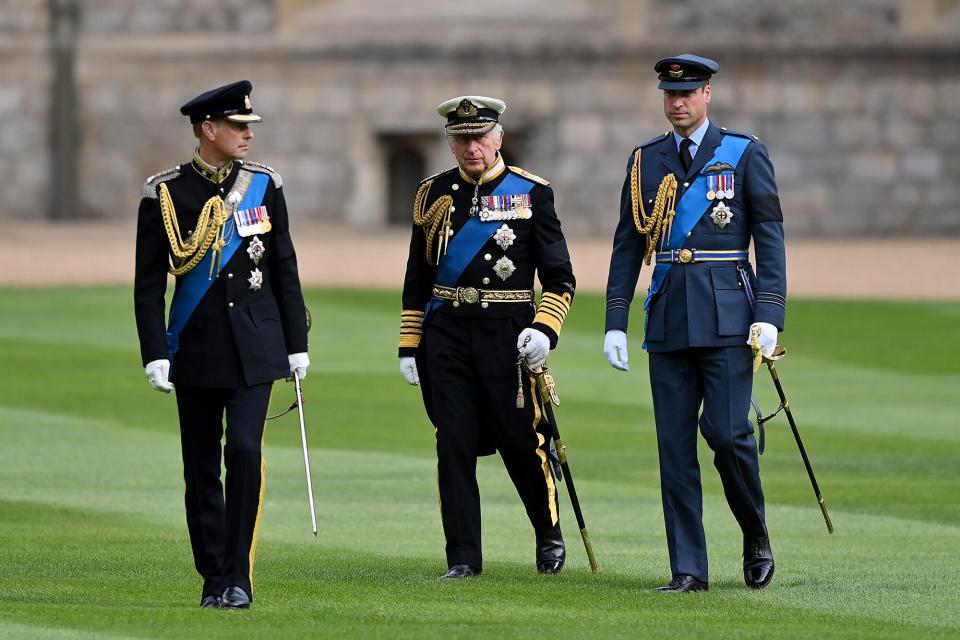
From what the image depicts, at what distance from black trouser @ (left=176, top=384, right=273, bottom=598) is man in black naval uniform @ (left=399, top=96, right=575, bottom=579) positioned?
3.26 ft

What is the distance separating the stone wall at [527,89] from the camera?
3038 cm

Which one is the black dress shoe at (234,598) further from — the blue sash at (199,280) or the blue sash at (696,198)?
the blue sash at (696,198)

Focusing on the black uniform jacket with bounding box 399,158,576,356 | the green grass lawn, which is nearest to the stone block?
the green grass lawn

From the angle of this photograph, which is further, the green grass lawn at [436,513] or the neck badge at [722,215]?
the neck badge at [722,215]

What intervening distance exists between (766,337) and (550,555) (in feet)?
4.05

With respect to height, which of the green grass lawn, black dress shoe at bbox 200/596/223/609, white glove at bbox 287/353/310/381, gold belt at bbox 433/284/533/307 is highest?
gold belt at bbox 433/284/533/307

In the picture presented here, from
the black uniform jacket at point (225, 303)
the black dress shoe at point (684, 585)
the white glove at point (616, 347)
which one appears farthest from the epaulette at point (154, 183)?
the black dress shoe at point (684, 585)

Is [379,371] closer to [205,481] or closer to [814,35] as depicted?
[205,481]

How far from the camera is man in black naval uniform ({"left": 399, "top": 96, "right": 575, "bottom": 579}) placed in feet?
26.2

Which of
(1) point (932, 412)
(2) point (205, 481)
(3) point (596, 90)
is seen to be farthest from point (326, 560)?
(3) point (596, 90)

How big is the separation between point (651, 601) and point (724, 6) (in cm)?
2404

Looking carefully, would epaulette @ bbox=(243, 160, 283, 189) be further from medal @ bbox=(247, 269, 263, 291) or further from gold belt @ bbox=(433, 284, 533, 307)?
gold belt @ bbox=(433, 284, 533, 307)

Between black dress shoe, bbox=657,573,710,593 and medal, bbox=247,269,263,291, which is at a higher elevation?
medal, bbox=247,269,263,291

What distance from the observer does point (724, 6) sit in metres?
30.6
